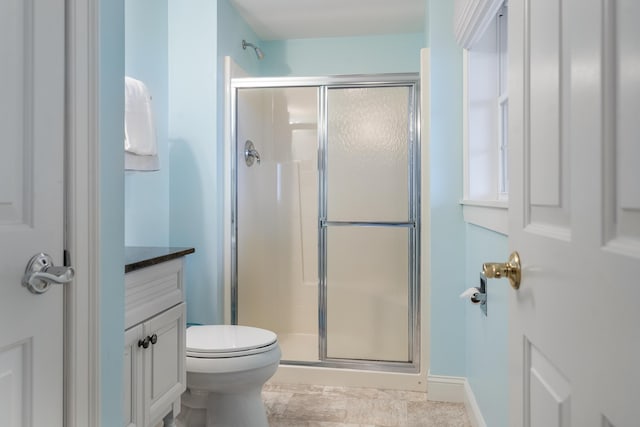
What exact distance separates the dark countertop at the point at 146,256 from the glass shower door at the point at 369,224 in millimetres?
1092

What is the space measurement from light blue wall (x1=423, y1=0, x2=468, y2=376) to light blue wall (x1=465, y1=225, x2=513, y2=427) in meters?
0.08

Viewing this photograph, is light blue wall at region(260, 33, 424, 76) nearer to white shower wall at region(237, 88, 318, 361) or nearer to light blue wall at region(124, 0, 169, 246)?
white shower wall at region(237, 88, 318, 361)

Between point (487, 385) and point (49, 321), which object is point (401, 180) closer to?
point (487, 385)

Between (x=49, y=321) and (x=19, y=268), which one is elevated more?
(x=19, y=268)

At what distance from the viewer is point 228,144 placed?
8.76ft

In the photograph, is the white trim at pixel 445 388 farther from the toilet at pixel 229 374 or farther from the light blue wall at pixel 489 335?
the toilet at pixel 229 374

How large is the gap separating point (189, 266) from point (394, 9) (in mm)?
2065

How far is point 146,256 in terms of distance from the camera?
161 centimetres

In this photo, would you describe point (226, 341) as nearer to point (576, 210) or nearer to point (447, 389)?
point (447, 389)

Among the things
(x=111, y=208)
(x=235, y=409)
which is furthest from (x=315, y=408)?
(x=111, y=208)

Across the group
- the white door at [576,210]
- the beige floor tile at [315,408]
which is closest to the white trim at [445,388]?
the beige floor tile at [315,408]

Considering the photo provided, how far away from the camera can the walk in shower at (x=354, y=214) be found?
261cm

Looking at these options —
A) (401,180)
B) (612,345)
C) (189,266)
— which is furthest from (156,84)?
(612,345)

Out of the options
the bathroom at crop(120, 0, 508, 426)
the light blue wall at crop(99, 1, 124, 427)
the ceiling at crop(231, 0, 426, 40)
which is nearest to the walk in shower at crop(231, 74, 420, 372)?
the bathroom at crop(120, 0, 508, 426)
